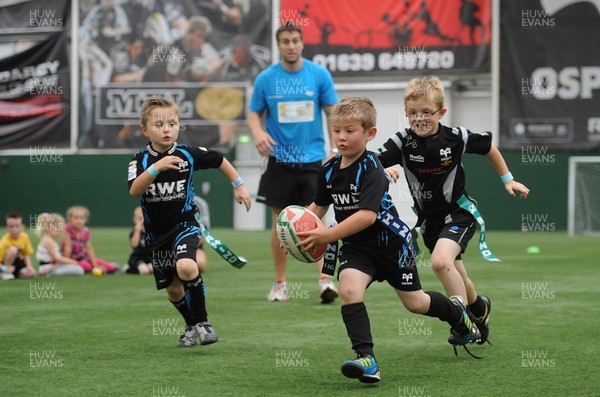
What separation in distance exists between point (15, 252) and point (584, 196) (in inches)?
474

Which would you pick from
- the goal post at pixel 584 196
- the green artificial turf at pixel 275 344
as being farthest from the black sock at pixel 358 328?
the goal post at pixel 584 196

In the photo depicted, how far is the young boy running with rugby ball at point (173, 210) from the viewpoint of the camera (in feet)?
18.8

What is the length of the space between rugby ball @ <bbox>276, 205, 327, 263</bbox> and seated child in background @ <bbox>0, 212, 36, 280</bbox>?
21.8 ft

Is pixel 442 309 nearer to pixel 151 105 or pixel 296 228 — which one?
pixel 296 228

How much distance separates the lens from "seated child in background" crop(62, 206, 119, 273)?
37.5 feet

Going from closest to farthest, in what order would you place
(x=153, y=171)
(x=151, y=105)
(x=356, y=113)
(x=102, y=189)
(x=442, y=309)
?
(x=356, y=113) → (x=442, y=309) → (x=153, y=171) → (x=151, y=105) → (x=102, y=189)

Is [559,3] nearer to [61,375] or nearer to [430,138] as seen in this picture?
[430,138]

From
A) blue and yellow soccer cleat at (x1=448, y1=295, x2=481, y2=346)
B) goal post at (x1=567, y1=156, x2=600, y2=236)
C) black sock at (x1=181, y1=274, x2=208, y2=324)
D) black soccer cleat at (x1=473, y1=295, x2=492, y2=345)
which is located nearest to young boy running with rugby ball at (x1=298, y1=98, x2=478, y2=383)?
blue and yellow soccer cleat at (x1=448, y1=295, x2=481, y2=346)

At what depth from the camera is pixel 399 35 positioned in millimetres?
20750

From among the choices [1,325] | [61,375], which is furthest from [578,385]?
[1,325]

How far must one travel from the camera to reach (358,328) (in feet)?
15.4

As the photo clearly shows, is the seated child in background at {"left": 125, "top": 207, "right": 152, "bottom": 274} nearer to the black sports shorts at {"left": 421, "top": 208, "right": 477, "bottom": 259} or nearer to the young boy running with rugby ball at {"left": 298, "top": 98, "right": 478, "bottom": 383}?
the black sports shorts at {"left": 421, "top": 208, "right": 477, "bottom": 259}

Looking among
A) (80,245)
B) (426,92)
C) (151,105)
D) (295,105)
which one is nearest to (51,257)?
(80,245)

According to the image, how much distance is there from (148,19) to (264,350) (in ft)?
57.6
